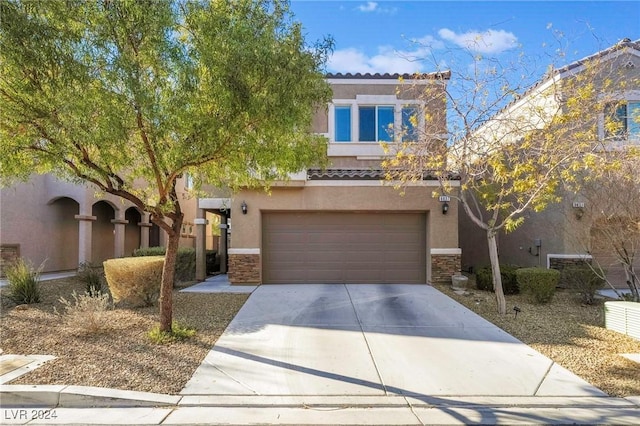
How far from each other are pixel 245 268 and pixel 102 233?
10514mm

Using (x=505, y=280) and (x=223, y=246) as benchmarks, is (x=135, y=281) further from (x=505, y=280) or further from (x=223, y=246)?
(x=505, y=280)

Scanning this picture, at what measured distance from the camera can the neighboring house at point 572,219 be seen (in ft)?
32.2

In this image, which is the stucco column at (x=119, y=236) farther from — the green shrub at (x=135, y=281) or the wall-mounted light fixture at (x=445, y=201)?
the wall-mounted light fixture at (x=445, y=201)

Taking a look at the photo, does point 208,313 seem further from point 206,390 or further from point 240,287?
point 206,390

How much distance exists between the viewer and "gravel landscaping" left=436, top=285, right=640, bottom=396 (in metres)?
5.70

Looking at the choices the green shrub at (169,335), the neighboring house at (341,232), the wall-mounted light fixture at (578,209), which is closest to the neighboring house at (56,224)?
the neighboring house at (341,232)

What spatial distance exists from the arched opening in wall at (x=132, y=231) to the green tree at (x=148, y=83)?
1504 centimetres

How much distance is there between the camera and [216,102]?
5828mm

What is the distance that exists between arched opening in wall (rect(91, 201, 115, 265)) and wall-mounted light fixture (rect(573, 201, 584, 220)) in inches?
737

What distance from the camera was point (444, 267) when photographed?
40.6 feet

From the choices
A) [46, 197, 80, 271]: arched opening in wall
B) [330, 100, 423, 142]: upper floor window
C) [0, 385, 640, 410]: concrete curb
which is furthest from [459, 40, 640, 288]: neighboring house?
[46, 197, 80, 271]: arched opening in wall

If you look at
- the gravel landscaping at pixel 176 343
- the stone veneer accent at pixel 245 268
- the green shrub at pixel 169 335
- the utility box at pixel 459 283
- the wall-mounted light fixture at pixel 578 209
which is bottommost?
the gravel landscaping at pixel 176 343

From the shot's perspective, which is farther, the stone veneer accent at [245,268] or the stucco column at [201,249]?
the stucco column at [201,249]

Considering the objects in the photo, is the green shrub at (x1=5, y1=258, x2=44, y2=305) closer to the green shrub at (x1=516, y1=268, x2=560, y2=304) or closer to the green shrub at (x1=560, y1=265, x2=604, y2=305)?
the green shrub at (x1=516, y1=268, x2=560, y2=304)
